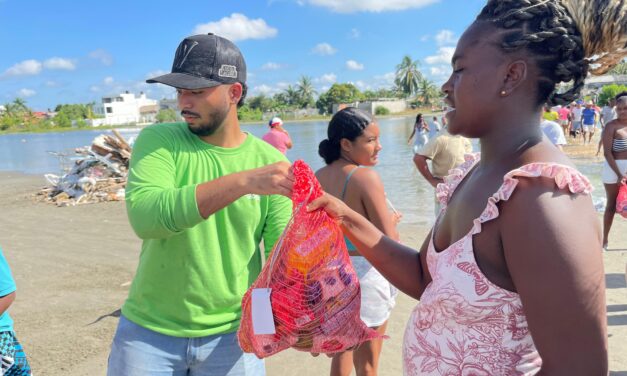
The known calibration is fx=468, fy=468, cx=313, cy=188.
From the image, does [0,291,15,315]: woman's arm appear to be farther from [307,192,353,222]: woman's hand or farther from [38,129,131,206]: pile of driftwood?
[38,129,131,206]: pile of driftwood

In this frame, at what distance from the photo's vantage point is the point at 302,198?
1.76m

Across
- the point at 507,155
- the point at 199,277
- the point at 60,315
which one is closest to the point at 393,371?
the point at 199,277

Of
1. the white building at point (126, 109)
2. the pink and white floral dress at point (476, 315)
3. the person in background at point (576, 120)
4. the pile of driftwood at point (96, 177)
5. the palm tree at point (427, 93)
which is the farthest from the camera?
the white building at point (126, 109)

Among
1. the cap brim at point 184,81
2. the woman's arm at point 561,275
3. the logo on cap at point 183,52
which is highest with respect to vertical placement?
the logo on cap at point 183,52

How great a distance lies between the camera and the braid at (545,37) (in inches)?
48.8

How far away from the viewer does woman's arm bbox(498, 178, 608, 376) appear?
3.49 ft

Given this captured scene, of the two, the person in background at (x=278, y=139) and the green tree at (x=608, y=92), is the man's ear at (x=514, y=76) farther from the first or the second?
the green tree at (x=608, y=92)

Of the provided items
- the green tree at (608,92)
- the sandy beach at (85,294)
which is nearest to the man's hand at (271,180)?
the sandy beach at (85,294)

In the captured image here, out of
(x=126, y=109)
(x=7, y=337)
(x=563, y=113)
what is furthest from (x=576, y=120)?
(x=126, y=109)

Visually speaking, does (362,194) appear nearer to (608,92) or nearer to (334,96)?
(608,92)

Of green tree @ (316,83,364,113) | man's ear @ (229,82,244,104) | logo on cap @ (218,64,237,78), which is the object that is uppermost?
green tree @ (316,83,364,113)

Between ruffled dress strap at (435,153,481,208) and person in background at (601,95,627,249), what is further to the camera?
person in background at (601,95,627,249)

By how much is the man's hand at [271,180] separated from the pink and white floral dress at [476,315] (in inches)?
24.3

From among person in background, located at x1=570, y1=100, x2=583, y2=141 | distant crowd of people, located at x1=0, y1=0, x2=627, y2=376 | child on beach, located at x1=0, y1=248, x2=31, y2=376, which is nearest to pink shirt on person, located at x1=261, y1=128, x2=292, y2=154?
distant crowd of people, located at x1=0, y1=0, x2=627, y2=376
